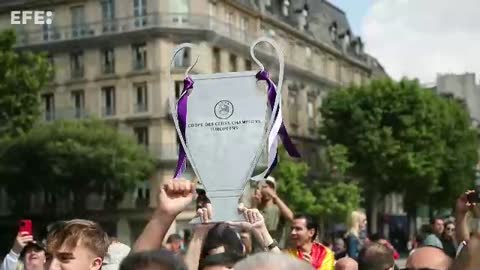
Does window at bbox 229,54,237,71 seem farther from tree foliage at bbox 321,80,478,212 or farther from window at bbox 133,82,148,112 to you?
tree foliage at bbox 321,80,478,212

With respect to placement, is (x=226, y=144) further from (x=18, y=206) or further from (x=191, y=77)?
(x=18, y=206)

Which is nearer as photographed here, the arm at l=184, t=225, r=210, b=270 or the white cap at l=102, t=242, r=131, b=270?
the arm at l=184, t=225, r=210, b=270

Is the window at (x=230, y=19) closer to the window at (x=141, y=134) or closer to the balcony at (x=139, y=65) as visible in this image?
the balcony at (x=139, y=65)

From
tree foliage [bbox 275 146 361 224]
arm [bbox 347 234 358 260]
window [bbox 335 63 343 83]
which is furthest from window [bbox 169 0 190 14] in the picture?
arm [bbox 347 234 358 260]

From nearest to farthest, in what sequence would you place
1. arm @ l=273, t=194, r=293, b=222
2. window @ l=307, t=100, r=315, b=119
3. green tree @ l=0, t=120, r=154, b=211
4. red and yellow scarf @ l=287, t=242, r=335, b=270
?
red and yellow scarf @ l=287, t=242, r=335, b=270 → arm @ l=273, t=194, r=293, b=222 → green tree @ l=0, t=120, r=154, b=211 → window @ l=307, t=100, r=315, b=119

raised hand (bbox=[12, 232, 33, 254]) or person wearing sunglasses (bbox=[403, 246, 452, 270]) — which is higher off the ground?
person wearing sunglasses (bbox=[403, 246, 452, 270])

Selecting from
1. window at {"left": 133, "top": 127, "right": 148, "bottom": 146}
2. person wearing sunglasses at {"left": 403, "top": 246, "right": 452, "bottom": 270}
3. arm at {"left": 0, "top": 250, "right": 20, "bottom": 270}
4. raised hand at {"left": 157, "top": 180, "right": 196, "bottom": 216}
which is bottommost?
arm at {"left": 0, "top": 250, "right": 20, "bottom": 270}

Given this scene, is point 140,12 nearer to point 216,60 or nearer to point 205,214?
point 216,60

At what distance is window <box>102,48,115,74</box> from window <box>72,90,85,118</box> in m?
2.11

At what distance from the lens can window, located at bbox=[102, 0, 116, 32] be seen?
5322 centimetres

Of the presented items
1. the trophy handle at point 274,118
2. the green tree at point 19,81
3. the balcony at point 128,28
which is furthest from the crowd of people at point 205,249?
the balcony at point 128,28

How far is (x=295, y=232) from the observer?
742 cm

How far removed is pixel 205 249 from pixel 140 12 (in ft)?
160

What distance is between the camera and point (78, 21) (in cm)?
5412
